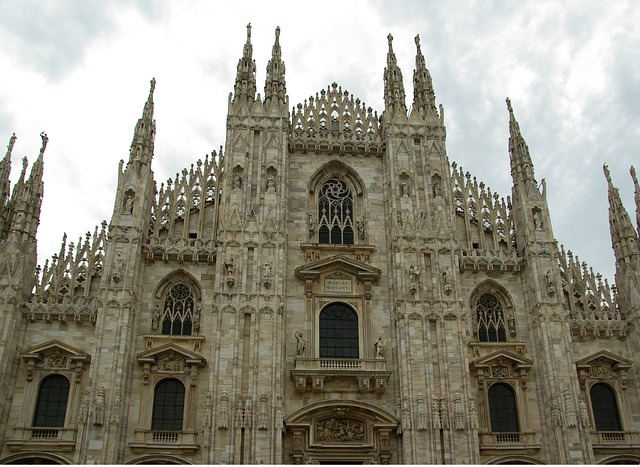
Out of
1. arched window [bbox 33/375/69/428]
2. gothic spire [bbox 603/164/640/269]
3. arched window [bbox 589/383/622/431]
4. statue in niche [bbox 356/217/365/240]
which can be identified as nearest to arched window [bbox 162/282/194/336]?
arched window [bbox 33/375/69/428]

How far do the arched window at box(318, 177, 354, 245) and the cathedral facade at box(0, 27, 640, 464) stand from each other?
0.23ft

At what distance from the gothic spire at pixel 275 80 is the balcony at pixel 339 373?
1153cm

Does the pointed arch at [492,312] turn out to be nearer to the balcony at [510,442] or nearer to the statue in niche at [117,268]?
the balcony at [510,442]

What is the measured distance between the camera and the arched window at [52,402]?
22906mm

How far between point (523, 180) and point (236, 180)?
11842 millimetres

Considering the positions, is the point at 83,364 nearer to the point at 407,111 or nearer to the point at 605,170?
the point at 407,111

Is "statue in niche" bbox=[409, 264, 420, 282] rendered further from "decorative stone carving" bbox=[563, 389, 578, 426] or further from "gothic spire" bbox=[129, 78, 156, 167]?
"gothic spire" bbox=[129, 78, 156, 167]

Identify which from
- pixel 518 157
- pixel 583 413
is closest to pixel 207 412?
pixel 583 413

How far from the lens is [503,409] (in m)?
24.3

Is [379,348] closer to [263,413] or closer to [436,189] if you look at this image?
[263,413]

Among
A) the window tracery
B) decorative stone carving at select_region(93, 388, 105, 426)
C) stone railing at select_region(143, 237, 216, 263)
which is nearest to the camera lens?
decorative stone carving at select_region(93, 388, 105, 426)

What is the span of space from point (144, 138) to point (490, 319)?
51.2 feet

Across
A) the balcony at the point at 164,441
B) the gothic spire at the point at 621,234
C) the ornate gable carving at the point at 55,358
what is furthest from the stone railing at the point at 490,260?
the ornate gable carving at the point at 55,358

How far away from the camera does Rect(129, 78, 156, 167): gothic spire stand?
87.9ft
